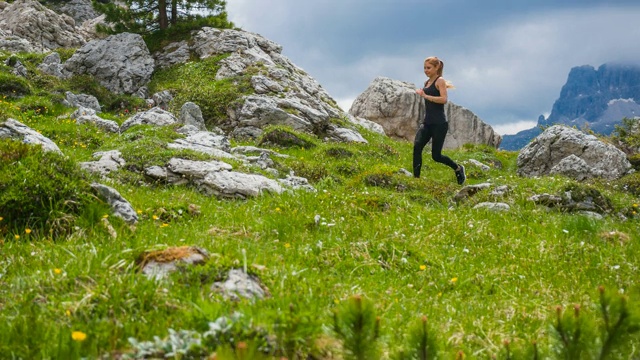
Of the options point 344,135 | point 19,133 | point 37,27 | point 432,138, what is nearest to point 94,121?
point 19,133

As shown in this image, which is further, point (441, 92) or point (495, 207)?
point (441, 92)

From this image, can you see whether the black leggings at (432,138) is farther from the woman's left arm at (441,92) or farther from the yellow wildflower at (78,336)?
the yellow wildflower at (78,336)

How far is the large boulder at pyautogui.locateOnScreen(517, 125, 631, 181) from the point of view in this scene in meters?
21.2

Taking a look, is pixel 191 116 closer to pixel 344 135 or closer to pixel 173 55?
pixel 344 135

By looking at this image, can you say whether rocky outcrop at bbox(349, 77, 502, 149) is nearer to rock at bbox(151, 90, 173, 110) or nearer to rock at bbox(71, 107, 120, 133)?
rock at bbox(151, 90, 173, 110)

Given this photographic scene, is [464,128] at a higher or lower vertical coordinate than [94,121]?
higher

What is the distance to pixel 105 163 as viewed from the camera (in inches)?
473

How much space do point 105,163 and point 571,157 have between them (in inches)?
735

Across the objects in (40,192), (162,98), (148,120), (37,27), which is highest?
(37,27)

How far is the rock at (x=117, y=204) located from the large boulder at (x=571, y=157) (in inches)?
745

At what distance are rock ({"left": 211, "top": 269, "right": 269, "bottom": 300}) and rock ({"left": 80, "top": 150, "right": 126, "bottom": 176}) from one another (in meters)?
7.94

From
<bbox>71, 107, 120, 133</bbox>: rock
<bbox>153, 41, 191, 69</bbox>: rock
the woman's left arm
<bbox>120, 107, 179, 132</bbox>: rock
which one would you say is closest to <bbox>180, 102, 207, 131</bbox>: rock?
<bbox>120, 107, 179, 132</bbox>: rock

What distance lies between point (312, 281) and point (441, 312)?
1.34 meters

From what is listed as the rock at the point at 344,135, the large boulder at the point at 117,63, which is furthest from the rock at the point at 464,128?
the large boulder at the point at 117,63
